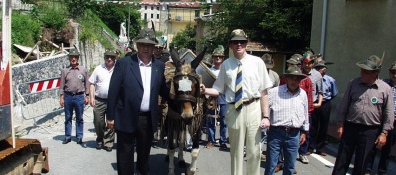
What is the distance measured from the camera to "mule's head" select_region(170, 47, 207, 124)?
546 centimetres

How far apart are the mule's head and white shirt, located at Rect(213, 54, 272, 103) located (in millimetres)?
583

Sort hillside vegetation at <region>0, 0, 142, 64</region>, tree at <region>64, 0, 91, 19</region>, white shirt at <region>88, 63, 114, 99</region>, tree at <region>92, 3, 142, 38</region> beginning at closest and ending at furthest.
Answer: white shirt at <region>88, 63, 114, 99</region> → hillside vegetation at <region>0, 0, 142, 64</region> → tree at <region>64, 0, 91, 19</region> → tree at <region>92, 3, 142, 38</region>

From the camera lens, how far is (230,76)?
5098 mm

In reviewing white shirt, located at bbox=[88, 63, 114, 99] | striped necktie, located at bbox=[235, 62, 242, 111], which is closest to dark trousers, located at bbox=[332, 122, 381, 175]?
striped necktie, located at bbox=[235, 62, 242, 111]

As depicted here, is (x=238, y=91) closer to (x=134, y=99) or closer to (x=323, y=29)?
(x=134, y=99)

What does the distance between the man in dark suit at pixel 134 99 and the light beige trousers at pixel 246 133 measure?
1.00m

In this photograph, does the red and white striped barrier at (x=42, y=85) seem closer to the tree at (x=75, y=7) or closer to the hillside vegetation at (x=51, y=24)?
the hillside vegetation at (x=51, y=24)

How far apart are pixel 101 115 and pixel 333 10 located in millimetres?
9040

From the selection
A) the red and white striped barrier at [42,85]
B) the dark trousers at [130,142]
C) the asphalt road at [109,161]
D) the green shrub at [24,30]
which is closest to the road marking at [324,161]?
the asphalt road at [109,161]

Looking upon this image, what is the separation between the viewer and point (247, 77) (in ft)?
16.5

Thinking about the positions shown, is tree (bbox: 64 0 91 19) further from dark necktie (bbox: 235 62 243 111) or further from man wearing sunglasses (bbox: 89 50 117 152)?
dark necktie (bbox: 235 62 243 111)

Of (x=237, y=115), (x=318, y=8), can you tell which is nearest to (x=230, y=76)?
(x=237, y=115)

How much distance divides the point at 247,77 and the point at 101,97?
404 cm

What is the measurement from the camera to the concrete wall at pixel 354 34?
36.0ft
